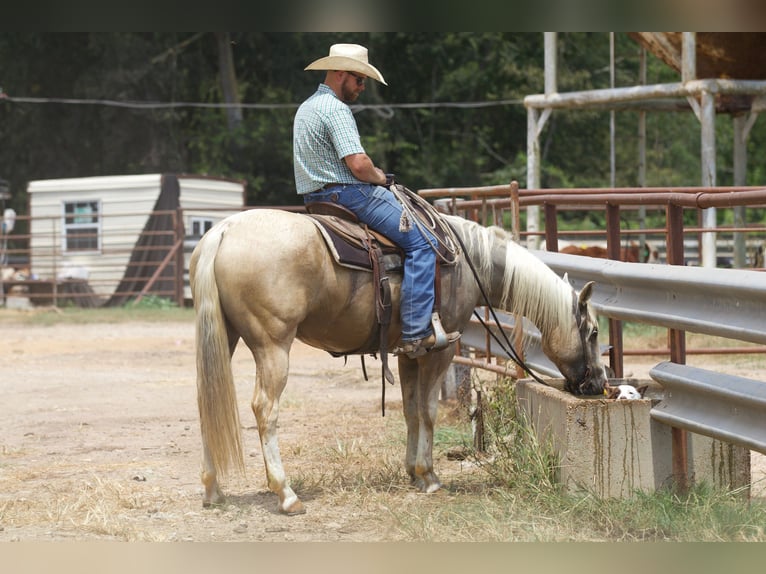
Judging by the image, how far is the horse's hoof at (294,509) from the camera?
534 centimetres

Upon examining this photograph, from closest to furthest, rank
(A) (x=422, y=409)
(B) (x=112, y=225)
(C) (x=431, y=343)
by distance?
1. (C) (x=431, y=343)
2. (A) (x=422, y=409)
3. (B) (x=112, y=225)

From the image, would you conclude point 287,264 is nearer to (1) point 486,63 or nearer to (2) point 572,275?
(2) point 572,275

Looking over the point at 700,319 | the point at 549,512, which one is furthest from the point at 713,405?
the point at 549,512

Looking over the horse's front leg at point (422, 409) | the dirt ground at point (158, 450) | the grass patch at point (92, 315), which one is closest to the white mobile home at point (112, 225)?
the grass patch at point (92, 315)

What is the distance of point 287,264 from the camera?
5418 millimetres

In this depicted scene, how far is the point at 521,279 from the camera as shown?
6.12 meters

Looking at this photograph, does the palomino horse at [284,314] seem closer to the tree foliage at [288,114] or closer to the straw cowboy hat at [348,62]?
the straw cowboy hat at [348,62]

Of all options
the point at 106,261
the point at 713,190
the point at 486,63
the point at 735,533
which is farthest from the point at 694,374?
the point at 486,63

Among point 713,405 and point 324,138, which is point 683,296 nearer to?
point 713,405

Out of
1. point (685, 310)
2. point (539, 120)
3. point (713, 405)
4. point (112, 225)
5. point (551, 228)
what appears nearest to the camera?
point (713, 405)

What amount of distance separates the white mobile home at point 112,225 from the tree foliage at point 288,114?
10495mm

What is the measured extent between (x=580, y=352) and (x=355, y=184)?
5.10ft

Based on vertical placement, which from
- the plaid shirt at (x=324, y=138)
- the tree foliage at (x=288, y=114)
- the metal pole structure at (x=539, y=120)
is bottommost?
the plaid shirt at (x=324, y=138)
